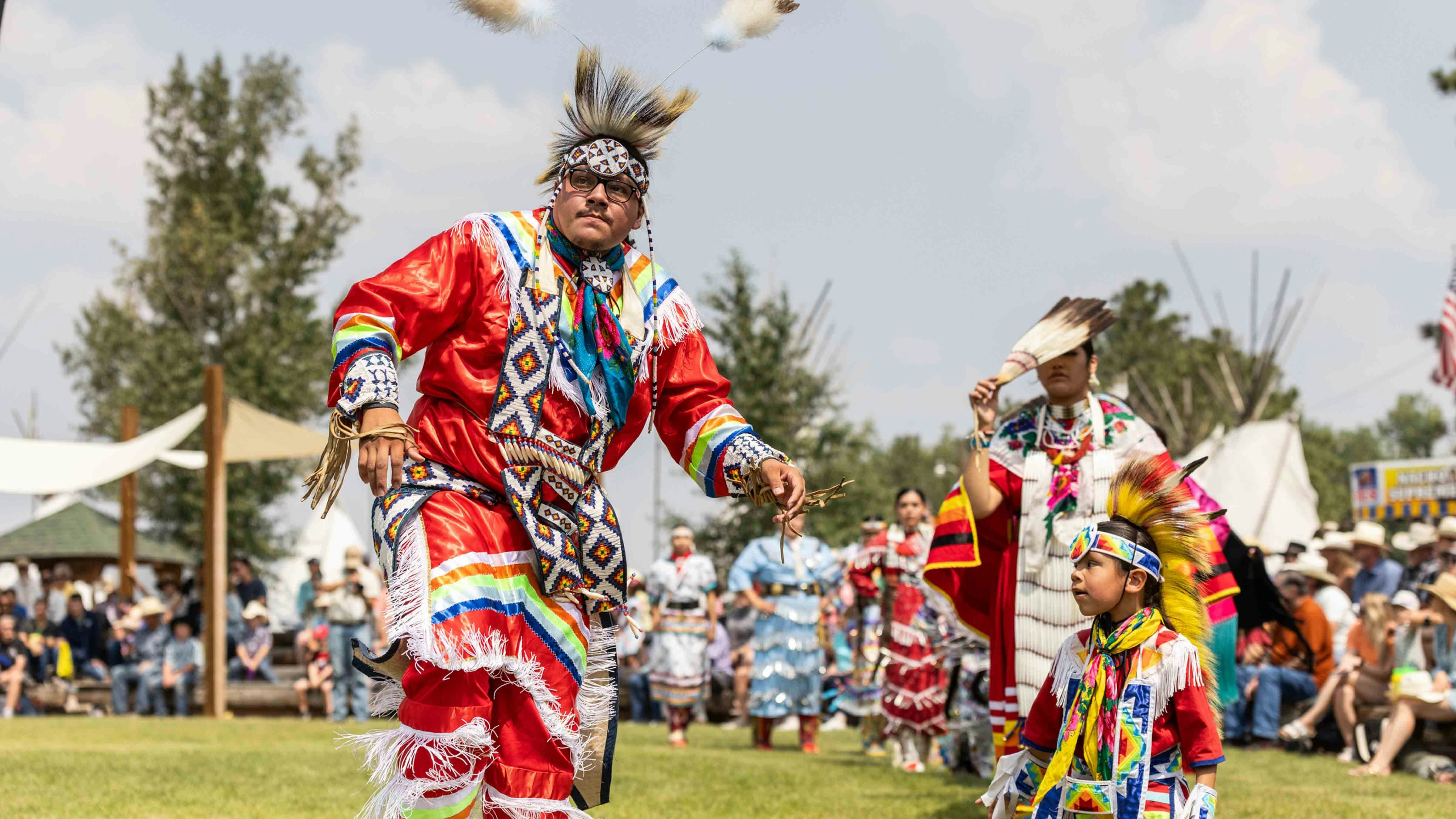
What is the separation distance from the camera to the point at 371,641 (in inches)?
584

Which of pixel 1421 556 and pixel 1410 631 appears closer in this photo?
pixel 1410 631

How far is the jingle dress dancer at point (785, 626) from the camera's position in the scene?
1155 cm

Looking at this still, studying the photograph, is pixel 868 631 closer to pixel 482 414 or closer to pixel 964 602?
pixel 964 602

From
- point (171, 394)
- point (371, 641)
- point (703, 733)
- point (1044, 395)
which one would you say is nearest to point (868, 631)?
point (703, 733)

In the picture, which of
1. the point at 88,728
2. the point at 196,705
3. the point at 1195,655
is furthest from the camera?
the point at 196,705

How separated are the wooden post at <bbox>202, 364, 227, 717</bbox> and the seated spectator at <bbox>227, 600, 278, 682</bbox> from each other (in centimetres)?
122

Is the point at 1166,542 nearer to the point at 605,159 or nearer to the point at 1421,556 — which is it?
the point at 605,159

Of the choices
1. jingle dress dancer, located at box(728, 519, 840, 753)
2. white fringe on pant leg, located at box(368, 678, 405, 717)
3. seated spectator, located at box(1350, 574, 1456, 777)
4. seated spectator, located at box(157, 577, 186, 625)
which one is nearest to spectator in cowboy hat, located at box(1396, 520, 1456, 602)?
seated spectator, located at box(1350, 574, 1456, 777)

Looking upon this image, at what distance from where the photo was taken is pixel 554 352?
3.39 metres

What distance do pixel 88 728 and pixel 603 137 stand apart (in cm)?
1141

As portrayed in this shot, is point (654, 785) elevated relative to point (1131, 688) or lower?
lower

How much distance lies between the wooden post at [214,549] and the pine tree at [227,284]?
47.5ft

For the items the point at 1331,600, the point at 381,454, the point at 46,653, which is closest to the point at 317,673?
the point at 46,653

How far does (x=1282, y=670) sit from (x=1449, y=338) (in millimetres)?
9366
